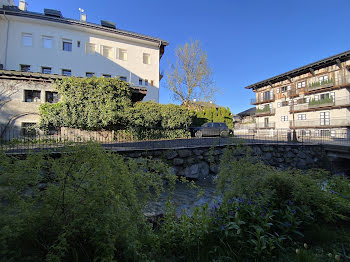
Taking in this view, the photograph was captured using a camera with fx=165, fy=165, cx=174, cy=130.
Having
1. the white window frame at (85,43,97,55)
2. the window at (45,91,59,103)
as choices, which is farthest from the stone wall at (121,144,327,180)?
the white window frame at (85,43,97,55)

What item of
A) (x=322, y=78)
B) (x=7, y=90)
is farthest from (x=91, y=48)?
(x=322, y=78)

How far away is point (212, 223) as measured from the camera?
2197mm

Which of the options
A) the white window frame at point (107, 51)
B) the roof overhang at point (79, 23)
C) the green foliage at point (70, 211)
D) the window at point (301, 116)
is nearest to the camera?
the green foliage at point (70, 211)

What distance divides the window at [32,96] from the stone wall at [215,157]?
9972 mm

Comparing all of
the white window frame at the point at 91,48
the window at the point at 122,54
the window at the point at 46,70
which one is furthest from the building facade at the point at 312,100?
the window at the point at 46,70

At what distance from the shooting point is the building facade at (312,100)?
20.6m

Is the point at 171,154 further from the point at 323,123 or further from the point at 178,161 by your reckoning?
the point at 323,123

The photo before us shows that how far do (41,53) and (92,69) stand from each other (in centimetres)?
492

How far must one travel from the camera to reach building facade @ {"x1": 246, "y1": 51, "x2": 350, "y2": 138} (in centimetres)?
2058

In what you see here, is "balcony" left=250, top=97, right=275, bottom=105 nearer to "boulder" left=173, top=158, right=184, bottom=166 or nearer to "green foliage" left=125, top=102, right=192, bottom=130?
"green foliage" left=125, top=102, right=192, bottom=130

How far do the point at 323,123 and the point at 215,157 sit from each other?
78.5 feet

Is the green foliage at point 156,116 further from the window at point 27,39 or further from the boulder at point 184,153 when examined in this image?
the window at point 27,39

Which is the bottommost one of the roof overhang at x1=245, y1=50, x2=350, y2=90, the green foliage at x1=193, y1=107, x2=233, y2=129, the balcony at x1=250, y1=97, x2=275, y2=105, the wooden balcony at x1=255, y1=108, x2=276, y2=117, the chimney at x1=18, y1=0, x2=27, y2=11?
the green foliage at x1=193, y1=107, x2=233, y2=129

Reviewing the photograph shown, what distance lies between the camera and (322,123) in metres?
22.8
